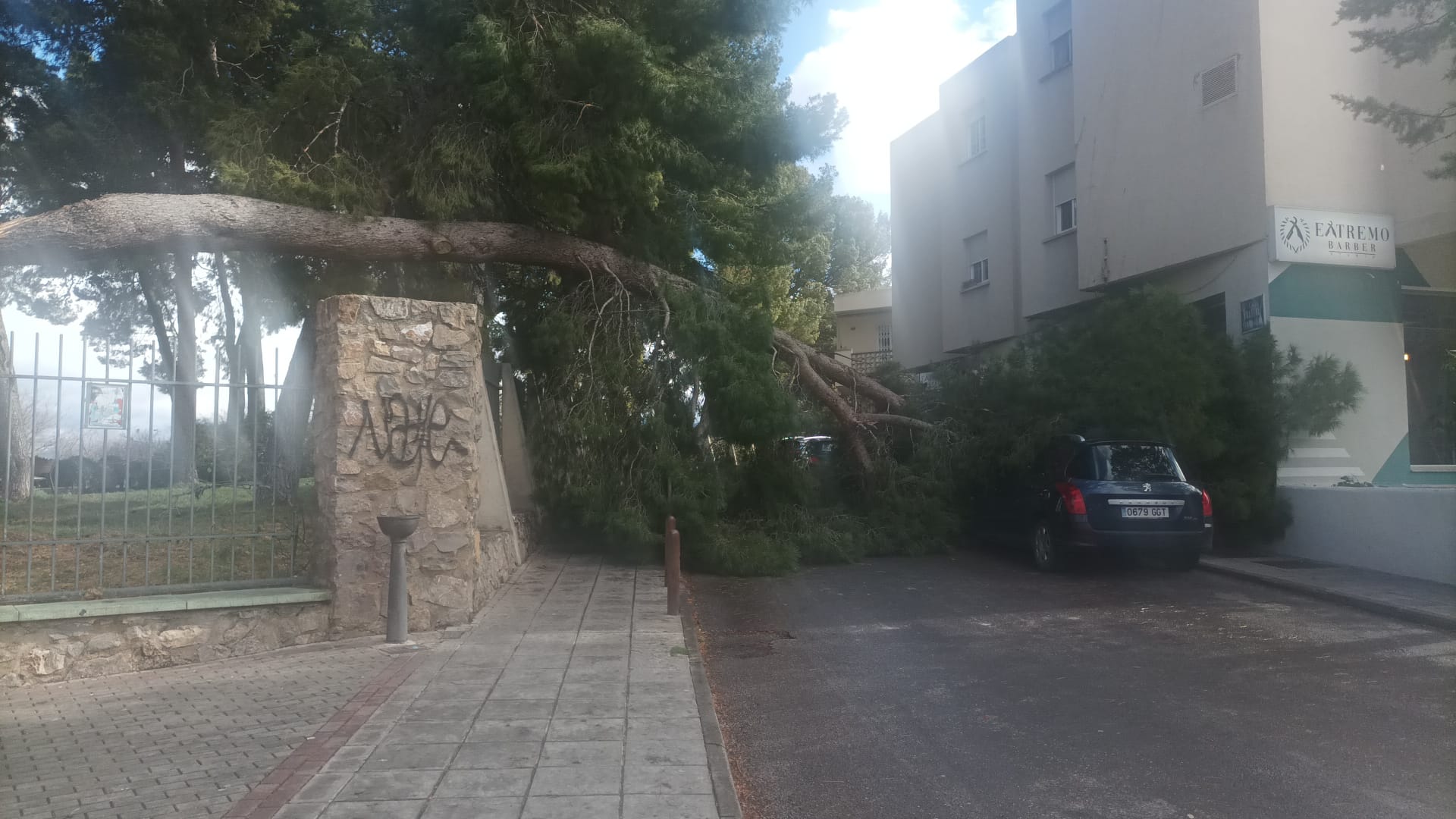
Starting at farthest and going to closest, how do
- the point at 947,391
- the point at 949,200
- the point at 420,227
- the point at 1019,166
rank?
the point at 949,200 < the point at 1019,166 < the point at 947,391 < the point at 420,227

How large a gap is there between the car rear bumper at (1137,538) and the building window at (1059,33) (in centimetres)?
1045

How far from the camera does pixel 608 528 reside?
1258 centimetres

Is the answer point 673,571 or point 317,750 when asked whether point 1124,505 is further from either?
point 317,750

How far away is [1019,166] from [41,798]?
19039mm

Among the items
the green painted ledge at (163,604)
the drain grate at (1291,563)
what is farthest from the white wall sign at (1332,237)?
the green painted ledge at (163,604)

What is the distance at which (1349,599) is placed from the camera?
10398 mm

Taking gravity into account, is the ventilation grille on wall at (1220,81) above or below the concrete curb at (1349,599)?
above

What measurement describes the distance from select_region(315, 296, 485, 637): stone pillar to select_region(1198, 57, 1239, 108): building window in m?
11.1

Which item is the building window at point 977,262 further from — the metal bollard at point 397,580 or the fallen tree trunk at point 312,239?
the metal bollard at point 397,580

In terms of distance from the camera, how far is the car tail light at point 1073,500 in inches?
472

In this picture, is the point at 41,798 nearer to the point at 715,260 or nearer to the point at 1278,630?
the point at 1278,630

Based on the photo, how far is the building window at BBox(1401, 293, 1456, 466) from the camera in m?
15.0

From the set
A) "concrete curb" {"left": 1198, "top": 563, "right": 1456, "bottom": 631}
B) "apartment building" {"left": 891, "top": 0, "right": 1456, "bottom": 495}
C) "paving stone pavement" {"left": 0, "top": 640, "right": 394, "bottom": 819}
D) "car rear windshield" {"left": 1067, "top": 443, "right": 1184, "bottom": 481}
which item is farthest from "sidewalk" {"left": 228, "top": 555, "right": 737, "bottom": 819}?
"apartment building" {"left": 891, "top": 0, "right": 1456, "bottom": 495}

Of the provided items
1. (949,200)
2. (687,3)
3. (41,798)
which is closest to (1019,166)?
(949,200)
